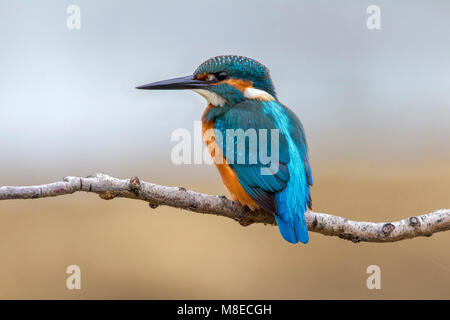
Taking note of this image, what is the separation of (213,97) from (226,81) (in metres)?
0.10

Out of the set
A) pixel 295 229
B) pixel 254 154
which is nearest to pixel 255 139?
pixel 254 154

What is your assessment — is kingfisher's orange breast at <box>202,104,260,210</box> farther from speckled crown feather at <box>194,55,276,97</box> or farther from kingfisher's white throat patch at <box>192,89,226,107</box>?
speckled crown feather at <box>194,55,276,97</box>

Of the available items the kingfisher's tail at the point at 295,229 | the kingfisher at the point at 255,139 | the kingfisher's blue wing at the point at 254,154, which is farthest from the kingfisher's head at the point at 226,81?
the kingfisher's tail at the point at 295,229

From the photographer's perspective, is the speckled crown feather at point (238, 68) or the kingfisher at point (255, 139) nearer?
the kingfisher at point (255, 139)

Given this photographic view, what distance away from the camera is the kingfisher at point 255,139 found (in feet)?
7.54

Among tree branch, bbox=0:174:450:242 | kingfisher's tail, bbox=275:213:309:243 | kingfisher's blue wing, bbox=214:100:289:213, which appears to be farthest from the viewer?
kingfisher's blue wing, bbox=214:100:289:213

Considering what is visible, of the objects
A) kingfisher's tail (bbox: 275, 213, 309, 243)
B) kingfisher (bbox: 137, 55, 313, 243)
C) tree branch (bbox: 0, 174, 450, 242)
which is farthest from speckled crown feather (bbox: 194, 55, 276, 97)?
kingfisher's tail (bbox: 275, 213, 309, 243)

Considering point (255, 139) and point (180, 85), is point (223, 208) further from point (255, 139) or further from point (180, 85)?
point (180, 85)

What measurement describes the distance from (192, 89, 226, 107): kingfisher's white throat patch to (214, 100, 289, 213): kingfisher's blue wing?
0.34ft

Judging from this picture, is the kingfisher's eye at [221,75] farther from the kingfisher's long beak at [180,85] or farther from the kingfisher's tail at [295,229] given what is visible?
the kingfisher's tail at [295,229]

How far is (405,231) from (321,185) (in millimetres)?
2433

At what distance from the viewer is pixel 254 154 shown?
239 centimetres

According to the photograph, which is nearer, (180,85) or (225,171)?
(225,171)

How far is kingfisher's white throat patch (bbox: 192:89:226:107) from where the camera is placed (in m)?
2.63
